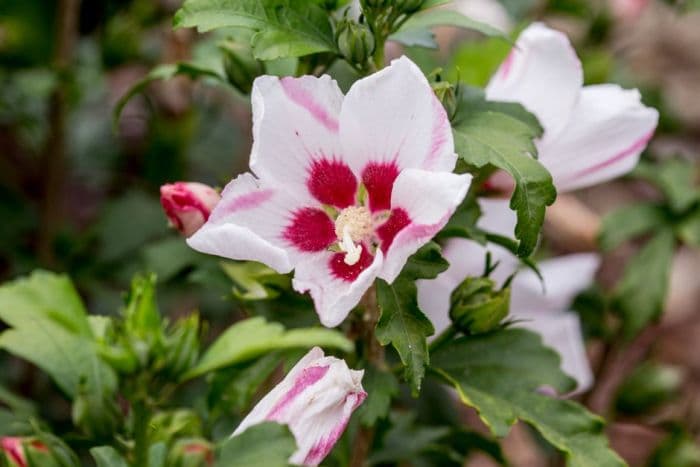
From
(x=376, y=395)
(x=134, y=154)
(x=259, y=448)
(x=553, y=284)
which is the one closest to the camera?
(x=259, y=448)

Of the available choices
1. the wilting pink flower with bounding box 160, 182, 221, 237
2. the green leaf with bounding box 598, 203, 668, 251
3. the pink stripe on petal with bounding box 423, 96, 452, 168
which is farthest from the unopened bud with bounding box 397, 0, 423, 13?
the green leaf with bounding box 598, 203, 668, 251

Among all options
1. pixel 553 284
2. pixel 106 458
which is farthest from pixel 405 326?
pixel 553 284

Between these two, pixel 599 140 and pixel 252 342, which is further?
pixel 599 140

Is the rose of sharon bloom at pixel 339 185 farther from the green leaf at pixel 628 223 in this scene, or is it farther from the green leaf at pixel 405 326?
the green leaf at pixel 628 223

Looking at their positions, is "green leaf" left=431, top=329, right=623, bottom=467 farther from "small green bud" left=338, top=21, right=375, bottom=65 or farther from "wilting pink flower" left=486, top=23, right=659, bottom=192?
"small green bud" left=338, top=21, right=375, bottom=65

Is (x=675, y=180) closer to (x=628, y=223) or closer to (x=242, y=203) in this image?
(x=628, y=223)

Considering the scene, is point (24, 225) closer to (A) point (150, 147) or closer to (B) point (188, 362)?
(A) point (150, 147)
